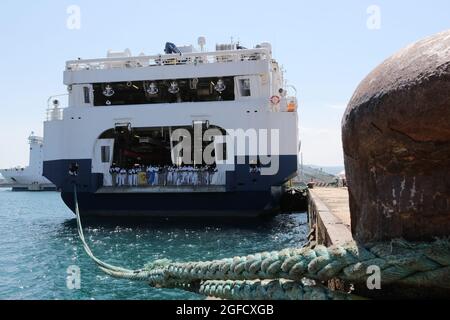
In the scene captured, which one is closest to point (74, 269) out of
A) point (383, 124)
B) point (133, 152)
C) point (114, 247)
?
point (114, 247)

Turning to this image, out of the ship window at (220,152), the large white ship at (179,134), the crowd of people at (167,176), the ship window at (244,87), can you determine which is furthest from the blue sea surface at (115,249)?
the ship window at (244,87)

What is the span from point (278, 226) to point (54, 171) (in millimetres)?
9115

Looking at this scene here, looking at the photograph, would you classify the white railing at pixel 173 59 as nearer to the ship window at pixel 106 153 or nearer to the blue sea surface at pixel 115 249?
the ship window at pixel 106 153

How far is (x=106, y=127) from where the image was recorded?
17.5m

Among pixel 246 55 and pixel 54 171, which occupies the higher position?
pixel 246 55

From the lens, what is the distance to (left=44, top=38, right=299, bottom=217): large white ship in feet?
53.1

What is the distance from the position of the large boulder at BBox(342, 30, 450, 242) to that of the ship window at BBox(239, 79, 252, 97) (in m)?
14.6

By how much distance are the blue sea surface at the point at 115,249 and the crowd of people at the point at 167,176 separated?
1.50 meters

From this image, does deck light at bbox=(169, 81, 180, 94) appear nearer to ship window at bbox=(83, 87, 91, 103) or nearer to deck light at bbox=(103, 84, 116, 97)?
deck light at bbox=(103, 84, 116, 97)

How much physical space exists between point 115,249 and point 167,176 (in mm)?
5504

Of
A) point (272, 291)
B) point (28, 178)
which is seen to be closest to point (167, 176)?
point (272, 291)

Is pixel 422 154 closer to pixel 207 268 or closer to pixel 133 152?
pixel 207 268

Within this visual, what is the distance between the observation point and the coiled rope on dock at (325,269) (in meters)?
2.45

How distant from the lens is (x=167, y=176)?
17031mm
